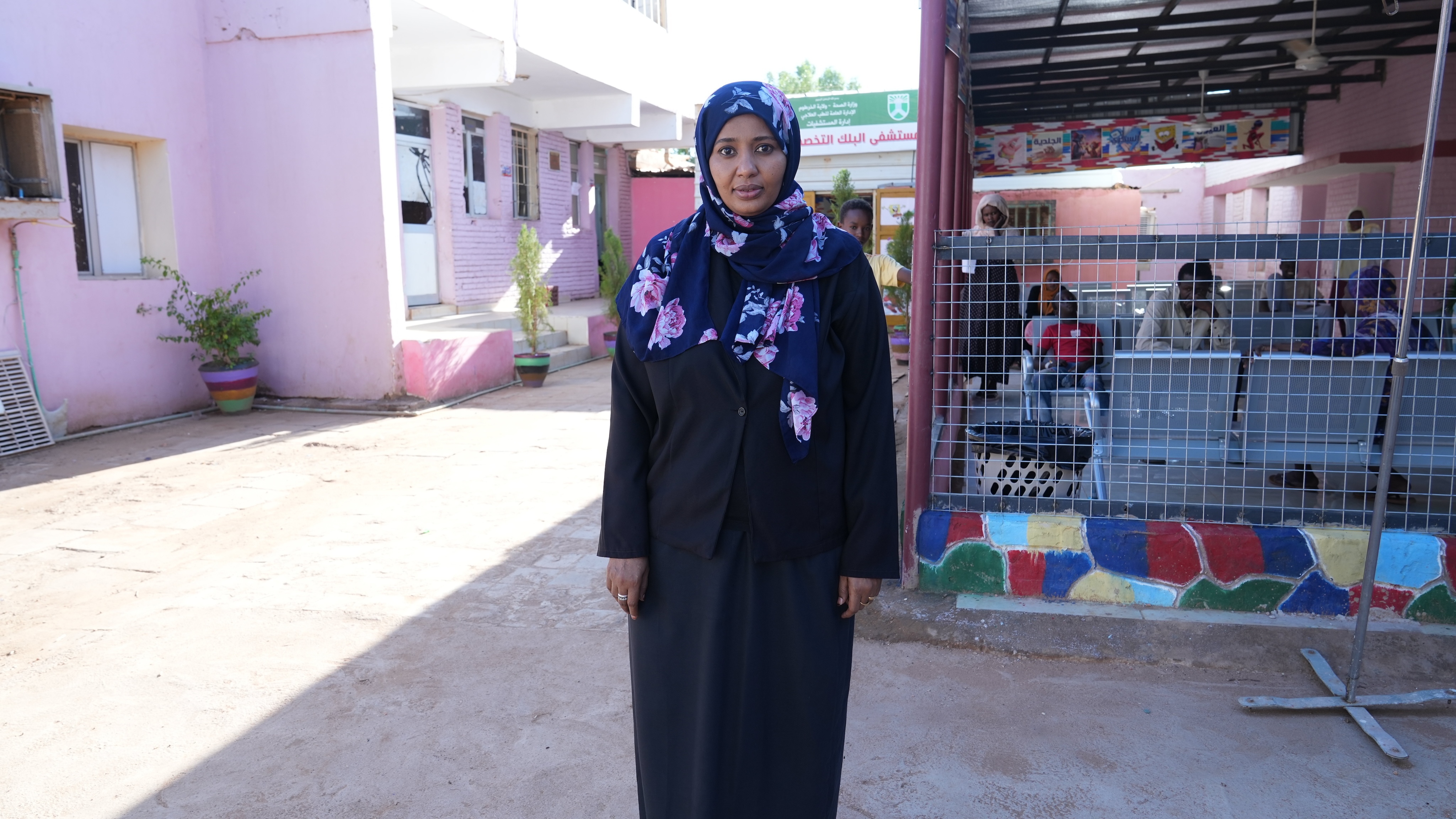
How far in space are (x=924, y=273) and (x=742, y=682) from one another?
2.36m

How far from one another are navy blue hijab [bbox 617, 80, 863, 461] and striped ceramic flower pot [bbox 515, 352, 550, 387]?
8.61 meters

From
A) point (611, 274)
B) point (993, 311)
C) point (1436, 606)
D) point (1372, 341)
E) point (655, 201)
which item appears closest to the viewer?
point (1436, 606)

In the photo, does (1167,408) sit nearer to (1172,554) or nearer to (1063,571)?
(1172,554)

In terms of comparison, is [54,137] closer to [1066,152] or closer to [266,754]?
[266,754]

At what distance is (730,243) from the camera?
6.68 ft

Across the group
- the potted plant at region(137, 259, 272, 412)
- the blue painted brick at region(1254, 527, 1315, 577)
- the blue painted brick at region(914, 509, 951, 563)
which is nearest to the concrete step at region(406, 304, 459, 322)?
the potted plant at region(137, 259, 272, 412)

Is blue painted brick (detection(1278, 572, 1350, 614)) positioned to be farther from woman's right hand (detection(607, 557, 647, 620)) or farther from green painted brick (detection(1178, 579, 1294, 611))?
woman's right hand (detection(607, 557, 647, 620))

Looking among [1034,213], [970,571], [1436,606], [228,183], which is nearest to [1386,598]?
[1436,606]

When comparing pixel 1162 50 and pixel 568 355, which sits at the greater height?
pixel 1162 50

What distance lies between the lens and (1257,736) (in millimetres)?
3002

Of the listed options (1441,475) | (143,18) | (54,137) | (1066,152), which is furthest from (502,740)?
(1066,152)

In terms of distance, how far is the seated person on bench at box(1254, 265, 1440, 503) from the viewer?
13.6 feet

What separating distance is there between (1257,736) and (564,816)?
2111 millimetres

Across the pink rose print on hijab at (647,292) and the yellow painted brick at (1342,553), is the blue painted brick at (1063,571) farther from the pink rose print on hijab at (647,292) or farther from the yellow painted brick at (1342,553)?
the pink rose print on hijab at (647,292)
